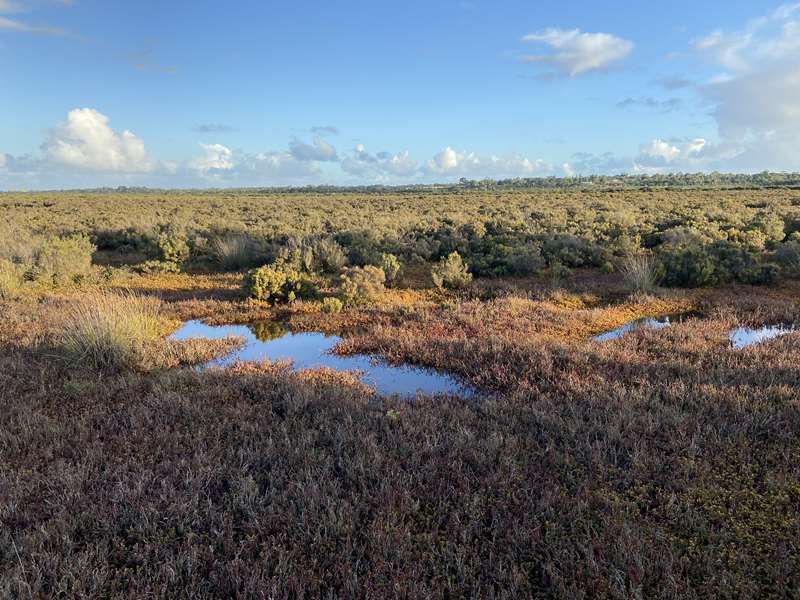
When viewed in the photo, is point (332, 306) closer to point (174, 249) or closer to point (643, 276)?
point (643, 276)

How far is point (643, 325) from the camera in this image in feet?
34.1

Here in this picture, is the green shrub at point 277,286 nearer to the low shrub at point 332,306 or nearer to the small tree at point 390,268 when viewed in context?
the low shrub at point 332,306

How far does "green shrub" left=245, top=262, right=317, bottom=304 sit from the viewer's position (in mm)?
12461

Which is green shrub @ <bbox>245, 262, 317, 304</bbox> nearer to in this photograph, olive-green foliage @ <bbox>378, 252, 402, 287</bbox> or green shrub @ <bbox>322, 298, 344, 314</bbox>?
green shrub @ <bbox>322, 298, 344, 314</bbox>

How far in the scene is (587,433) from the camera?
518 centimetres

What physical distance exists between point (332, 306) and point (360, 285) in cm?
108

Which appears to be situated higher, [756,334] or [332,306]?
[332,306]

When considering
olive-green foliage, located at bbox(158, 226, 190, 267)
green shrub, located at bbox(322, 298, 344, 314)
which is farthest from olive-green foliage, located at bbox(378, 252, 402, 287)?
olive-green foliage, located at bbox(158, 226, 190, 267)

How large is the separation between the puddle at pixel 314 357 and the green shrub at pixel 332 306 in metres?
1.26

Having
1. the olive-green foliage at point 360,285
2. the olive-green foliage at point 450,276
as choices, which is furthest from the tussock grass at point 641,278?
the olive-green foliage at point 360,285

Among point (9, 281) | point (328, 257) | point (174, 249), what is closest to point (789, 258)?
point (328, 257)

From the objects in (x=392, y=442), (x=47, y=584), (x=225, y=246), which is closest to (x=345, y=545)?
(x=392, y=442)

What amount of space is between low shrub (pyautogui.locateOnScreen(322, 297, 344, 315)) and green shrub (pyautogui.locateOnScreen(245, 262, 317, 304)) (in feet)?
3.70

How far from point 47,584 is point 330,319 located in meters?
8.06
